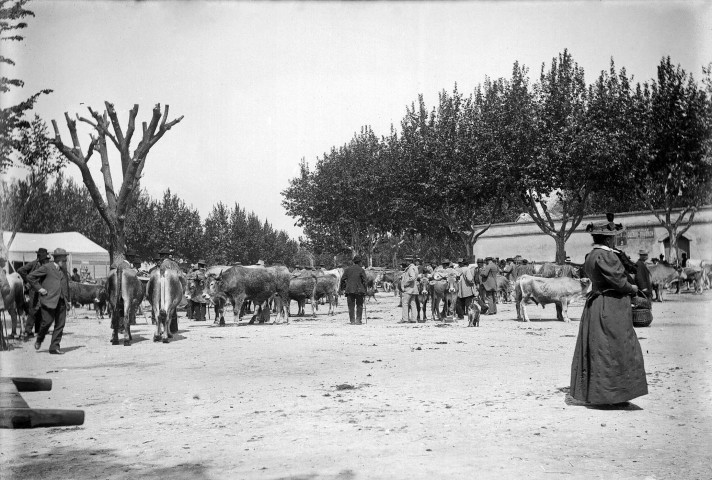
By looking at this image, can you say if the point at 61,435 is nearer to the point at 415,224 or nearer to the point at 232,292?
the point at 232,292

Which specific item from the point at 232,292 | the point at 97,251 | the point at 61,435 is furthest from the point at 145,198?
the point at 61,435

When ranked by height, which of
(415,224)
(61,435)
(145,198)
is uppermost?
(145,198)

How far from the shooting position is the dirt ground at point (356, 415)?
5.87m

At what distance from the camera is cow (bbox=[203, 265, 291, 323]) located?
20.7 meters

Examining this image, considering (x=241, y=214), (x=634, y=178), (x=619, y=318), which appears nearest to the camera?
(x=619, y=318)

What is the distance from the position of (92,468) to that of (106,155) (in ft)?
56.5

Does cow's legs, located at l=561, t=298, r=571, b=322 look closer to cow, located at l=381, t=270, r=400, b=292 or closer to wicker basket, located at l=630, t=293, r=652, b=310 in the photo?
wicker basket, located at l=630, t=293, r=652, b=310

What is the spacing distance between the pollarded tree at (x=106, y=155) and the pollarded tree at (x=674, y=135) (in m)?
19.7

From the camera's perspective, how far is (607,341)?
817cm

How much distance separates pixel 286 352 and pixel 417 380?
13.8ft

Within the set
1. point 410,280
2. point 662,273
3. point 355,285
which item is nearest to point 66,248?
point 355,285

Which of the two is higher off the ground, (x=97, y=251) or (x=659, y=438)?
(x=97, y=251)

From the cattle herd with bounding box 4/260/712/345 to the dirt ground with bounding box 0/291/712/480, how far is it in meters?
1.40

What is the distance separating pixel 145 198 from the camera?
70.8 m
